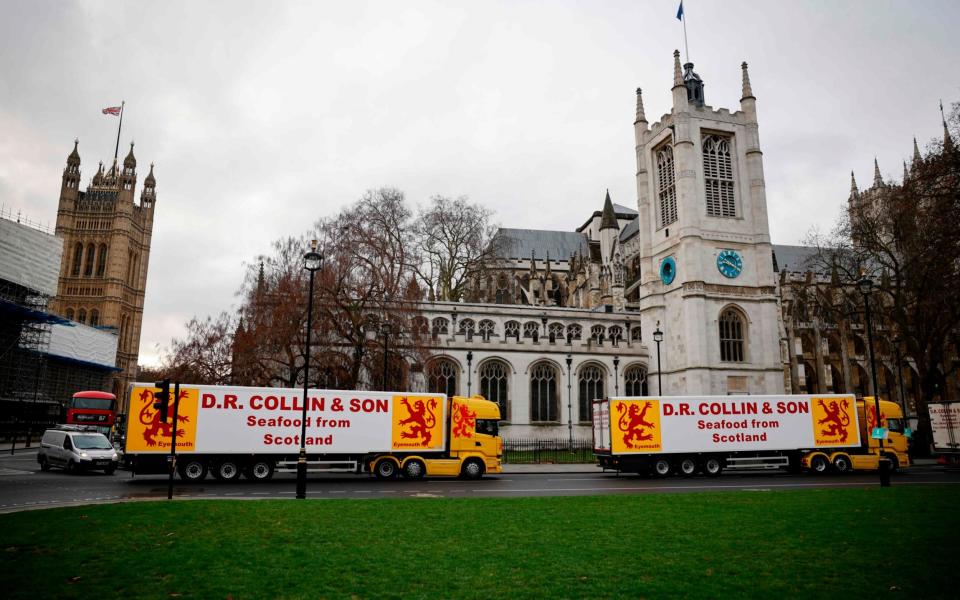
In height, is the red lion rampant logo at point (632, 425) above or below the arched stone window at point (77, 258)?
below

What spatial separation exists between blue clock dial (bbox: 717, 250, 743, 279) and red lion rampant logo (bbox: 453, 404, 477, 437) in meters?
24.0

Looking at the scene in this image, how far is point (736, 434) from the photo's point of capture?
24.1m

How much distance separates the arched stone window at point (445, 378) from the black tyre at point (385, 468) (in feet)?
51.2

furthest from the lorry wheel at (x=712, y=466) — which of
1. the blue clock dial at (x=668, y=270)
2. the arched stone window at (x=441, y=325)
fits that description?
the arched stone window at (x=441, y=325)

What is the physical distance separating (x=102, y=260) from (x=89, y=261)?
199 cm

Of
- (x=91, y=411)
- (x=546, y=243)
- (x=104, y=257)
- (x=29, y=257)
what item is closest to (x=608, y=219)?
(x=546, y=243)

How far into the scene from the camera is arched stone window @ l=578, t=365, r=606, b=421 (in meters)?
38.9

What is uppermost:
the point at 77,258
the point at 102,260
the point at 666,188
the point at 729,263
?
the point at 77,258

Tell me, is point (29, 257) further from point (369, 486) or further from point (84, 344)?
point (369, 486)

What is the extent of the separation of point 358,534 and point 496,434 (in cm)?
1415

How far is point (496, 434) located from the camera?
75.2 feet

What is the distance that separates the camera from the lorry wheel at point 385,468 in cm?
2127

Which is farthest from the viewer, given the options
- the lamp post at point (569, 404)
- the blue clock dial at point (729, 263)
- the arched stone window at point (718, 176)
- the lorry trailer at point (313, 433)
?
the arched stone window at point (718, 176)

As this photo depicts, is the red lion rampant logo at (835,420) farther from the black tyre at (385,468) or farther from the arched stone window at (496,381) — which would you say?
the arched stone window at (496,381)
